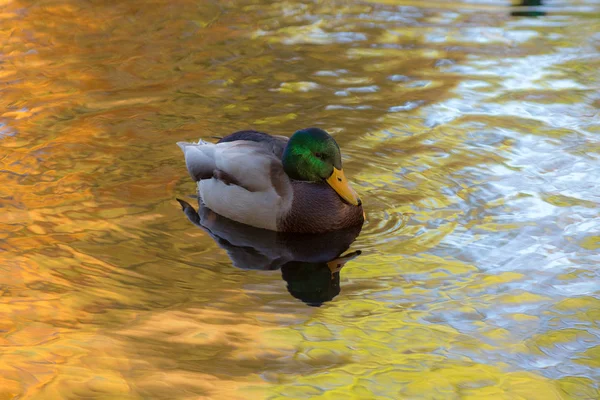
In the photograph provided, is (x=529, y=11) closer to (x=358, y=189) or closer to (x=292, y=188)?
(x=358, y=189)

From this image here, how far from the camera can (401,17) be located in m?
10.5

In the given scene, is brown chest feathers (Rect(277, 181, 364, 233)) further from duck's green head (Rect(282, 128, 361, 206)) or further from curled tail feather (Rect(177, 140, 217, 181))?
curled tail feather (Rect(177, 140, 217, 181))

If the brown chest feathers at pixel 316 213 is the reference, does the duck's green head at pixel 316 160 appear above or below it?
above

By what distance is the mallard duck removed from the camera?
5.54m

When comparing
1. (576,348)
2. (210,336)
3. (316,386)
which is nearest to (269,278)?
(210,336)

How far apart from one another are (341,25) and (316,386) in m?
6.66

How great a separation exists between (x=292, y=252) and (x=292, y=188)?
44 centimetres

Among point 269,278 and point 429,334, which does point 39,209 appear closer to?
point 269,278

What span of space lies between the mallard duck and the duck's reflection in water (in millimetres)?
63

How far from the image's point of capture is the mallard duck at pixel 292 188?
5535 mm

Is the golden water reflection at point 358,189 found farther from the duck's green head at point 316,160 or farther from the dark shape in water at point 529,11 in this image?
the dark shape in water at point 529,11

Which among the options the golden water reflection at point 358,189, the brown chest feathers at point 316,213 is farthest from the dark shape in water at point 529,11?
the brown chest feathers at point 316,213

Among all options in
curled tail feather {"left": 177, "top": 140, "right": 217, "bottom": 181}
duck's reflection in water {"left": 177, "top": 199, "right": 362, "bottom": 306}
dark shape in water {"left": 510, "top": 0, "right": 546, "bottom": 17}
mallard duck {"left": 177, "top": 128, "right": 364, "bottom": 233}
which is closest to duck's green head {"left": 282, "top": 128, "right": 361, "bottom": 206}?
mallard duck {"left": 177, "top": 128, "right": 364, "bottom": 233}

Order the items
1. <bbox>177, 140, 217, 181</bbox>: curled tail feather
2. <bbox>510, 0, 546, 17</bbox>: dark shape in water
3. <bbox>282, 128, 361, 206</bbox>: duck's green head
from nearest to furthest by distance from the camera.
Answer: <bbox>282, 128, 361, 206</bbox>: duck's green head, <bbox>177, 140, 217, 181</bbox>: curled tail feather, <bbox>510, 0, 546, 17</bbox>: dark shape in water
